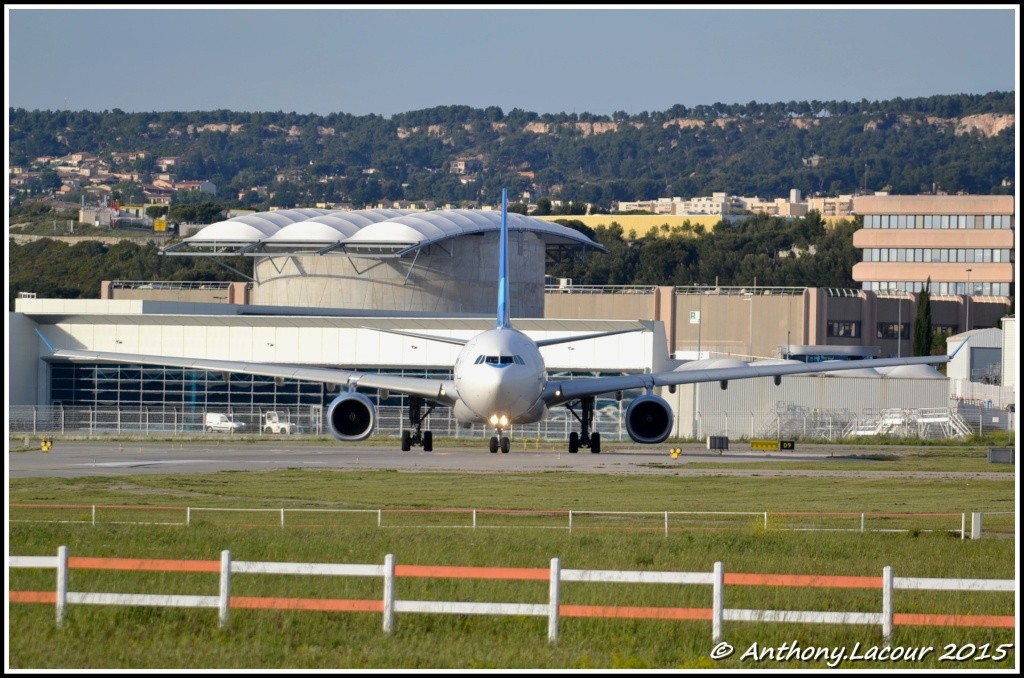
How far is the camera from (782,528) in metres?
37.7

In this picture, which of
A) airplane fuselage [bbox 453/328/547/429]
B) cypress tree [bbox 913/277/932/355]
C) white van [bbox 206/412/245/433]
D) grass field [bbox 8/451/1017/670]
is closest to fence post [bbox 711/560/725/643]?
grass field [bbox 8/451/1017/670]

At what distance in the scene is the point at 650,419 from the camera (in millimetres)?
58625

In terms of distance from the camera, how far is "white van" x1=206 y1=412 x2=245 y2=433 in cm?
8831

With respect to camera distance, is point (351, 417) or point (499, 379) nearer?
point (499, 379)

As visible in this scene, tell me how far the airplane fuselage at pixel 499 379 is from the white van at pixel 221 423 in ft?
113

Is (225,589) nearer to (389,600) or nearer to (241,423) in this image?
(389,600)

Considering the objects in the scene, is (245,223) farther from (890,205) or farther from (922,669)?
(922,669)

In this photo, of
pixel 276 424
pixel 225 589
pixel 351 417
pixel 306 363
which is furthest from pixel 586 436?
pixel 225 589

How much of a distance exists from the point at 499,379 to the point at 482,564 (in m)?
24.8

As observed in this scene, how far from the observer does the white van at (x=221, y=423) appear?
290 feet

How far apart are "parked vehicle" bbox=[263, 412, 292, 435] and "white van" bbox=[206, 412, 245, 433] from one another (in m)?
1.55

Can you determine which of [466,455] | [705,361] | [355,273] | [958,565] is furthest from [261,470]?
[355,273]

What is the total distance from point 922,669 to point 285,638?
335 inches

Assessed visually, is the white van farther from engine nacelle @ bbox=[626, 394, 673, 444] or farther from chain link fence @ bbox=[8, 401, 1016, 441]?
engine nacelle @ bbox=[626, 394, 673, 444]
